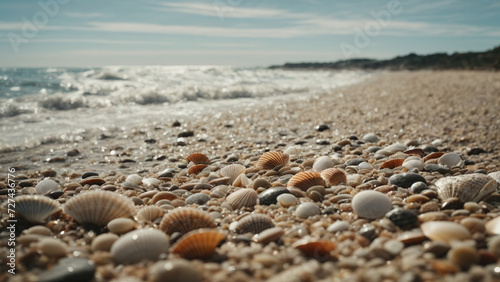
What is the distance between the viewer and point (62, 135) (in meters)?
6.78

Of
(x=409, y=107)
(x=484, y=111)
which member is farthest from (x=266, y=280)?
(x=409, y=107)

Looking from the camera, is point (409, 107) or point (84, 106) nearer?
point (409, 107)

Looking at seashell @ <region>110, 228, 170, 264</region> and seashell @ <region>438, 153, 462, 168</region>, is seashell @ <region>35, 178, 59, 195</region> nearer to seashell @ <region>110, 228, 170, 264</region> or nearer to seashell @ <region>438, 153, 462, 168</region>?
seashell @ <region>110, 228, 170, 264</region>

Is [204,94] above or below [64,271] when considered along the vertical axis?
above

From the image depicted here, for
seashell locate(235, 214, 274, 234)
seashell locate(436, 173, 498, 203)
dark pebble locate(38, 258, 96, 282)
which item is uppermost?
seashell locate(436, 173, 498, 203)

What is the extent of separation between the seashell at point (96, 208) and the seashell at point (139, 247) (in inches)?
20.2

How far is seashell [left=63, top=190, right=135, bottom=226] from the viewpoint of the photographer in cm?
234

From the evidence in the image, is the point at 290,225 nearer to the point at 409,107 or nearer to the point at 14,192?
the point at 14,192

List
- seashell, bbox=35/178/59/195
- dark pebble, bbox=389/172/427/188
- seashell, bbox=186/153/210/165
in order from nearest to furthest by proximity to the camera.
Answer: dark pebble, bbox=389/172/427/188 → seashell, bbox=35/178/59/195 → seashell, bbox=186/153/210/165

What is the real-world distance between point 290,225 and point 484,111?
797 cm

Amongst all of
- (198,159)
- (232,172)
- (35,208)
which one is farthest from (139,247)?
(198,159)

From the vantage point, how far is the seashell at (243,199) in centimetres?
273

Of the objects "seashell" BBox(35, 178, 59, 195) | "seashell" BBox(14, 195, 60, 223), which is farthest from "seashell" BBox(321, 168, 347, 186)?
"seashell" BBox(35, 178, 59, 195)

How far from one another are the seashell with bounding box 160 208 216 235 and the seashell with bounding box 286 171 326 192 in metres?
1.01
